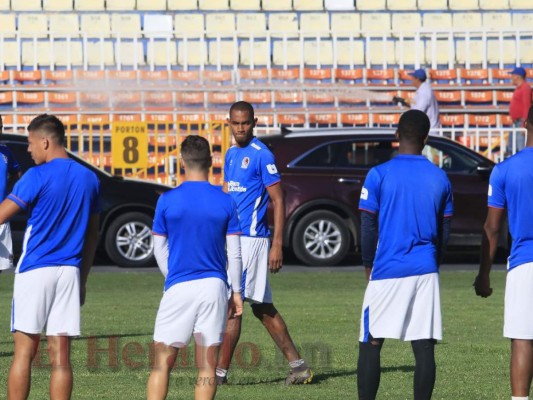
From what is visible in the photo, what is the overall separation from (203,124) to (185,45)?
6.68 meters

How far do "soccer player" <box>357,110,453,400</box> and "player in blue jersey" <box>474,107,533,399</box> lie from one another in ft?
1.11

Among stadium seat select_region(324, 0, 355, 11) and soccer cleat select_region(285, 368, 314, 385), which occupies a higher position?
stadium seat select_region(324, 0, 355, 11)

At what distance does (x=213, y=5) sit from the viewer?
109 feet

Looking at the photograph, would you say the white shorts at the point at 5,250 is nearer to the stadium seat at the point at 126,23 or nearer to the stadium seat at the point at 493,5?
the stadium seat at the point at 126,23

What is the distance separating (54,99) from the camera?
29.0m

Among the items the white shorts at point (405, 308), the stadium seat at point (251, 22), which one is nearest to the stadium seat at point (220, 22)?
the stadium seat at point (251, 22)

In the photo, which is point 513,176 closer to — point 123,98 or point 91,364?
point 91,364

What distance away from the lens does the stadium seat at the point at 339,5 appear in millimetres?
33500

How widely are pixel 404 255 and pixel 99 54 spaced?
2433cm

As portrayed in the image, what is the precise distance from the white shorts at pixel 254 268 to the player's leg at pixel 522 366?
7.13ft

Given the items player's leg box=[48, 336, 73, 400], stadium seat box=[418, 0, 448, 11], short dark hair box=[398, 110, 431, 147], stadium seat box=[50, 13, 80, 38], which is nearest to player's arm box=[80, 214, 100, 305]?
player's leg box=[48, 336, 73, 400]

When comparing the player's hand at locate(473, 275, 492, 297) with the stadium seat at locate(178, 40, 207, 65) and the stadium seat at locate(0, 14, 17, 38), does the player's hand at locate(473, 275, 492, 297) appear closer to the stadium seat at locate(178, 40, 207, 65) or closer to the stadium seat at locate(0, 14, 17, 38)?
the stadium seat at locate(178, 40, 207, 65)

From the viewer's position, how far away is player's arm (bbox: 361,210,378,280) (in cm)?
725

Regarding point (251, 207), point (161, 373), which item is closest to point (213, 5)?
point (251, 207)
